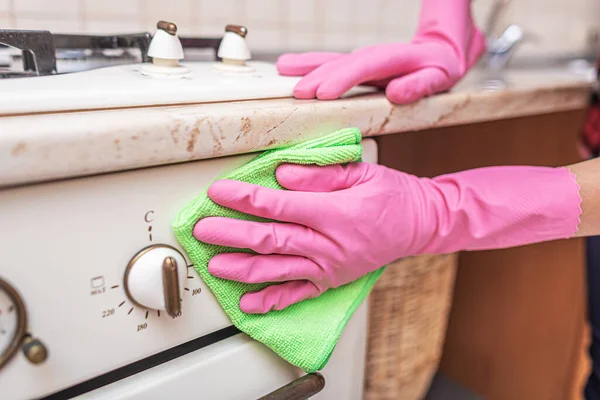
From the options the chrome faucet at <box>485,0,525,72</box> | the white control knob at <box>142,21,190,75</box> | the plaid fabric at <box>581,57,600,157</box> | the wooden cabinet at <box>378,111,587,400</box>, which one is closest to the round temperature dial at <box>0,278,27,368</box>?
the white control knob at <box>142,21,190,75</box>

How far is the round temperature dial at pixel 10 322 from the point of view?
1.01 feet

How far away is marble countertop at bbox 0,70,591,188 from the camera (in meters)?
0.30

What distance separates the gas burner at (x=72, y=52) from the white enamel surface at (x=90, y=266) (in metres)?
0.24

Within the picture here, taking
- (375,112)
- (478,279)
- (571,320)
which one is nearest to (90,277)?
(375,112)

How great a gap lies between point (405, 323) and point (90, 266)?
0.53 m

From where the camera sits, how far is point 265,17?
93 cm

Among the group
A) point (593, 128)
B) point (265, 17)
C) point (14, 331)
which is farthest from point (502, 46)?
point (14, 331)

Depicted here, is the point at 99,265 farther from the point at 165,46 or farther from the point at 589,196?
the point at 589,196

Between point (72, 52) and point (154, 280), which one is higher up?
point (72, 52)

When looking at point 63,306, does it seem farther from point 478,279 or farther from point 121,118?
point 478,279

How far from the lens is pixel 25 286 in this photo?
313 millimetres

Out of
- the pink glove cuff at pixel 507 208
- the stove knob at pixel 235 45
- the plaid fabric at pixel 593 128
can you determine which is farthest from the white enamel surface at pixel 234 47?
the plaid fabric at pixel 593 128

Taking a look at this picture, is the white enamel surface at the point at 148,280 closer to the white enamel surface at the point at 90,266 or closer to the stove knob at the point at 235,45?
the white enamel surface at the point at 90,266

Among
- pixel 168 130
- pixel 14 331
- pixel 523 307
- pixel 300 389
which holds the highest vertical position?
pixel 168 130
